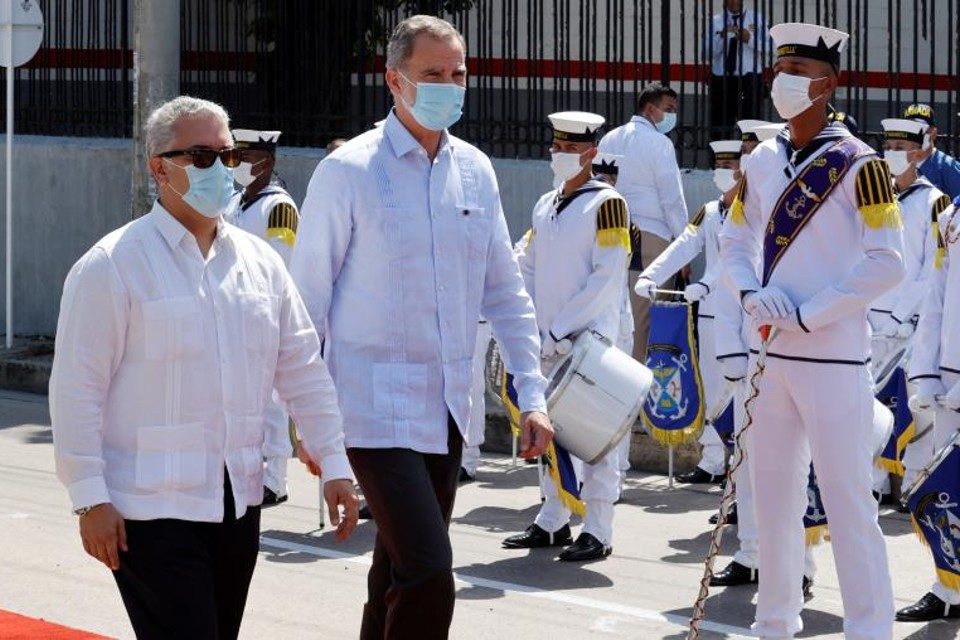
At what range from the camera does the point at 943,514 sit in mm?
7082

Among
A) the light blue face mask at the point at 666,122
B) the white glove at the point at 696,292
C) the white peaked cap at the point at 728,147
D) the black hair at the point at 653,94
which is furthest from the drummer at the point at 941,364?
the light blue face mask at the point at 666,122

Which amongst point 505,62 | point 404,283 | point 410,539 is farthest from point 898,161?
point 410,539

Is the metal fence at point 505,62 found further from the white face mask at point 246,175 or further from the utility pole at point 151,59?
the white face mask at point 246,175

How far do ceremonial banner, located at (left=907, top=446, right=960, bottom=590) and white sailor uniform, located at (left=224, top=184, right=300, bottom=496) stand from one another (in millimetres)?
3780

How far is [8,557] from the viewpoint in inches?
333

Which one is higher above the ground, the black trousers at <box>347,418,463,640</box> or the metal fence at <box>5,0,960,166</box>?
the metal fence at <box>5,0,960,166</box>

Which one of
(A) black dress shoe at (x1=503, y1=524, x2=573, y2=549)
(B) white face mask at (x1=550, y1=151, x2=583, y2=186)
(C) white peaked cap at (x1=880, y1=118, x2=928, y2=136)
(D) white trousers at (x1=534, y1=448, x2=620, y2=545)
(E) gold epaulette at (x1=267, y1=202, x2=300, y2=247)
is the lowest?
(A) black dress shoe at (x1=503, y1=524, x2=573, y2=549)

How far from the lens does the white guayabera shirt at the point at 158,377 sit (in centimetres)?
445

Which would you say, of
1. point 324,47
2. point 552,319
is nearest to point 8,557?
point 552,319

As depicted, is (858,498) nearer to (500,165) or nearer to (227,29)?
(500,165)

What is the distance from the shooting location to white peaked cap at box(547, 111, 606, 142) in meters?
9.20

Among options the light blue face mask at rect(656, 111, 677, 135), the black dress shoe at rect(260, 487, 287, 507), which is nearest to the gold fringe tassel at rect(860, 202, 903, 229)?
the black dress shoe at rect(260, 487, 287, 507)

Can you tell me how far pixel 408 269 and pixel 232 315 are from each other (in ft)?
2.96

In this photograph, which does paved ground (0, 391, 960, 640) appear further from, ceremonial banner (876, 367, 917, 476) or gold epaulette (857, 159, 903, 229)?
gold epaulette (857, 159, 903, 229)
